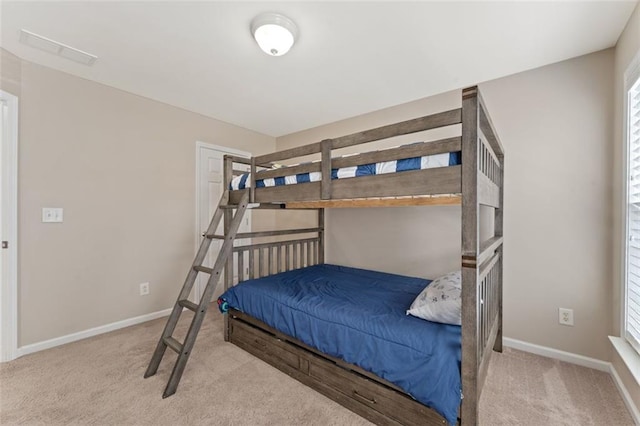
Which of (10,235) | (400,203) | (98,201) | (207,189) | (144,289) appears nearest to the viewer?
(10,235)

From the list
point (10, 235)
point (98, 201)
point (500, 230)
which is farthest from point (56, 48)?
point (500, 230)

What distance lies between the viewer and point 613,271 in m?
1.94

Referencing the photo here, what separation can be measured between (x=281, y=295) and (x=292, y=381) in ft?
1.91

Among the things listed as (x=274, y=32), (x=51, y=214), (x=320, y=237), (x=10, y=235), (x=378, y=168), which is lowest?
(x=320, y=237)

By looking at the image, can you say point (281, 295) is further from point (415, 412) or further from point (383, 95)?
point (383, 95)

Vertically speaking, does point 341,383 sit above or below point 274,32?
below

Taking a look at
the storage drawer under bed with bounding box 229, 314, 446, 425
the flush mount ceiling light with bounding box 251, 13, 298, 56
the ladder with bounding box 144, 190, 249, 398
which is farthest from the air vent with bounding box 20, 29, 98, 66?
the storage drawer under bed with bounding box 229, 314, 446, 425

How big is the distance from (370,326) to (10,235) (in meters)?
2.79

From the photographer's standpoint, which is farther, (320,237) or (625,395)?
(320,237)

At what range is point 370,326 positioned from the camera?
1.55 metres

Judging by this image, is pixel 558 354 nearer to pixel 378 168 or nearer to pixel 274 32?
pixel 378 168

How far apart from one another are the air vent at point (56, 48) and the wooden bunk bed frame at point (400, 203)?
1336 mm

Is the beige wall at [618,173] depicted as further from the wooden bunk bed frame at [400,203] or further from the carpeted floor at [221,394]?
the wooden bunk bed frame at [400,203]

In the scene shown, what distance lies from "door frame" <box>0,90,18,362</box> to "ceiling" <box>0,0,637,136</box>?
567 mm
